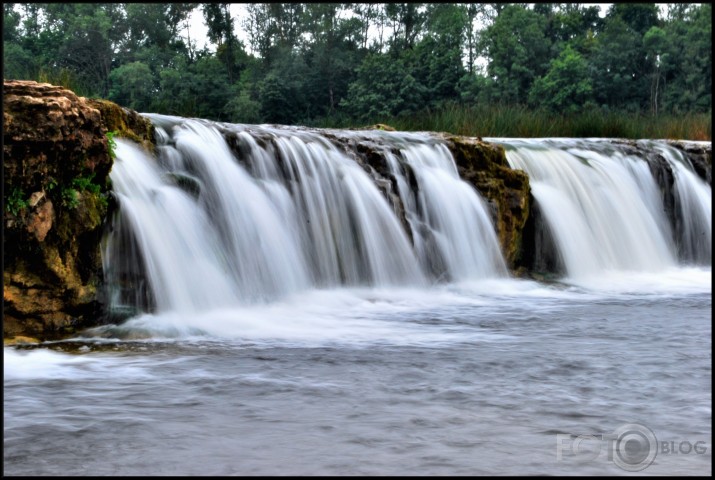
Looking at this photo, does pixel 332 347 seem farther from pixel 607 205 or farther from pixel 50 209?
pixel 607 205

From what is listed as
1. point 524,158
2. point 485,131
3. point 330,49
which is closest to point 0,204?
point 524,158

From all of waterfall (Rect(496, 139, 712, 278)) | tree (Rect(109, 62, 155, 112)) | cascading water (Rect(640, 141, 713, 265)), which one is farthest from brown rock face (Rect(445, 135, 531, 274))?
tree (Rect(109, 62, 155, 112))

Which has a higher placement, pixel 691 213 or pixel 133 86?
pixel 133 86

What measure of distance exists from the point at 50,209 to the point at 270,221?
2.49m

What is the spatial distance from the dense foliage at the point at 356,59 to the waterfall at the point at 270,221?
2771cm

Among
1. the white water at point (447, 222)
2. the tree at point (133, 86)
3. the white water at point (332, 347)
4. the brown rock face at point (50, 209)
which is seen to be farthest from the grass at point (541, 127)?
the tree at point (133, 86)

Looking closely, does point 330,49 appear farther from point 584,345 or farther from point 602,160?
point 584,345

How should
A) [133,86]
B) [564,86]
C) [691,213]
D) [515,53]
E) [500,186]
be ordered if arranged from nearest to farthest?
[500,186] < [691,213] < [133,86] < [564,86] < [515,53]

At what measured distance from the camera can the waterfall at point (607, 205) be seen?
38.3 ft

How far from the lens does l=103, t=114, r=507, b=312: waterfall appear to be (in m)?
7.14

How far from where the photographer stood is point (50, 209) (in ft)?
21.0

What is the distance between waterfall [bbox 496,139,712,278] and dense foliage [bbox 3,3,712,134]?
24103 mm

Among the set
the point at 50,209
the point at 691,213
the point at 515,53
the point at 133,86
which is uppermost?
the point at 515,53

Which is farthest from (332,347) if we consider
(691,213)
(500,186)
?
(691,213)
